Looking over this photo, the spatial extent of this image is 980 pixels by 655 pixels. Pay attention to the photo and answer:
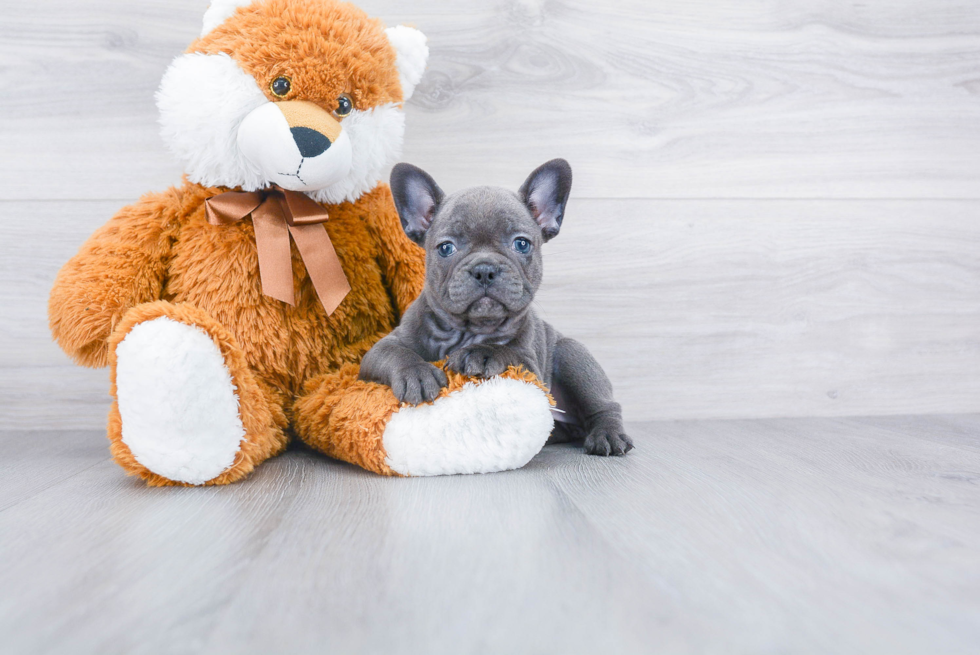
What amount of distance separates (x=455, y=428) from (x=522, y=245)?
1.13 feet

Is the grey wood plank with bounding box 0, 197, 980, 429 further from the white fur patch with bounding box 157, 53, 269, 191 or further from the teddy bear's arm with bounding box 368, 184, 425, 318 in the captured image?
the white fur patch with bounding box 157, 53, 269, 191

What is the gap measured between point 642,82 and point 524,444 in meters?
1.04

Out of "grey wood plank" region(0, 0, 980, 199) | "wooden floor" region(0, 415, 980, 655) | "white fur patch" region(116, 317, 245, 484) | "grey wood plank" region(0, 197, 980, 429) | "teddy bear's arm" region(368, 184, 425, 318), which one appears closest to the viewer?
"wooden floor" region(0, 415, 980, 655)

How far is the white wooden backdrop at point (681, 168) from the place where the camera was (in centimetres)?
157

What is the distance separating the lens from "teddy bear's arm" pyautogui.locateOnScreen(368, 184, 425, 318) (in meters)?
1.36

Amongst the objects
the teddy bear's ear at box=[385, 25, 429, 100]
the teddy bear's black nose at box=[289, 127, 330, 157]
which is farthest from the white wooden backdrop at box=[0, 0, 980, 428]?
the teddy bear's black nose at box=[289, 127, 330, 157]

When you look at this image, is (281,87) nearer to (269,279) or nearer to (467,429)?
(269,279)

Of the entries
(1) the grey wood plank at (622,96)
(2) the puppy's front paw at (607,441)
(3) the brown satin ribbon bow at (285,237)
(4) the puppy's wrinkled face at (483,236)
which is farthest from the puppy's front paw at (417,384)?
(1) the grey wood plank at (622,96)

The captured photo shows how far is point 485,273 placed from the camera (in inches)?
43.4

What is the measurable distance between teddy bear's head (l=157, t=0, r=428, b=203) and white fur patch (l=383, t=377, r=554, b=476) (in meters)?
Answer: 0.46

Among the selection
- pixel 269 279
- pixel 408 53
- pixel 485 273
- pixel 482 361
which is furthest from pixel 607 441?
pixel 408 53

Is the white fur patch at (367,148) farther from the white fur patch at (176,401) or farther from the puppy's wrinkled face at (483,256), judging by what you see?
the white fur patch at (176,401)

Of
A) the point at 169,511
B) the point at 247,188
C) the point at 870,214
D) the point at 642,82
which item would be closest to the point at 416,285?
the point at 247,188

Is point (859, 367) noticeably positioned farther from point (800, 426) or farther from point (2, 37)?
point (2, 37)
